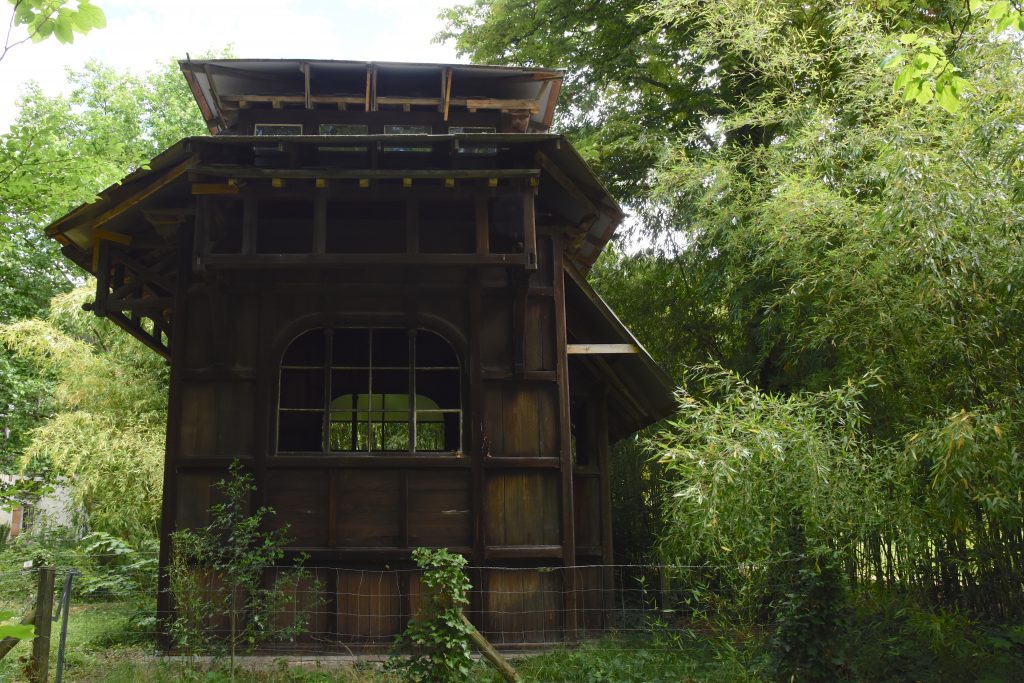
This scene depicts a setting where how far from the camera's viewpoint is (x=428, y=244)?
836 cm

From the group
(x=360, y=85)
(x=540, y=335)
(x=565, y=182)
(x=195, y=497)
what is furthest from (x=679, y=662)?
(x=360, y=85)

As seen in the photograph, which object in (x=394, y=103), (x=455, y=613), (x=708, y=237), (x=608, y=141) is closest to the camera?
(x=455, y=613)

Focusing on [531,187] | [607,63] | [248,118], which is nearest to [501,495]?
[531,187]

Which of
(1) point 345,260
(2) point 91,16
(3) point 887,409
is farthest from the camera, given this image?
(1) point 345,260

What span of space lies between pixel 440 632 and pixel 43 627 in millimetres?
2841

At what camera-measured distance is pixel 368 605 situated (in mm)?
7516

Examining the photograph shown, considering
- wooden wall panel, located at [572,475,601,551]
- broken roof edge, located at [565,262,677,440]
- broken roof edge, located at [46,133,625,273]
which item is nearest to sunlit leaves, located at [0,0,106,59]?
broken roof edge, located at [46,133,625,273]

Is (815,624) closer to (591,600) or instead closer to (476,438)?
(591,600)

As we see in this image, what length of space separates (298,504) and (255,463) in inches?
20.9

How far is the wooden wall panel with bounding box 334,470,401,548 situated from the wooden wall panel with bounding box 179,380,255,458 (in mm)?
948

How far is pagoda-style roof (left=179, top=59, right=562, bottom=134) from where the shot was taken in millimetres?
9180

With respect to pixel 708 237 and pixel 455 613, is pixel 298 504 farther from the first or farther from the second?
pixel 708 237

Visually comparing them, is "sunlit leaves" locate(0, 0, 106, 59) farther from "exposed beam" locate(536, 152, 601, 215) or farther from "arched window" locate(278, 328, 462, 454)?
"arched window" locate(278, 328, 462, 454)

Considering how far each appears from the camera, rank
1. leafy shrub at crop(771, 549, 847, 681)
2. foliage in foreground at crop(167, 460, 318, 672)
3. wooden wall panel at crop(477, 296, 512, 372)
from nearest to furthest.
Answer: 1. leafy shrub at crop(771, 549, 847, 681)
2. foliage in foreground at crop(167, 460, 318, 672)
3. wooden wall panel at crop(477, 296, 512, 372)
